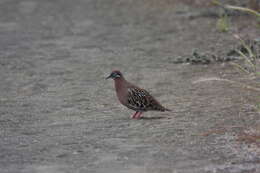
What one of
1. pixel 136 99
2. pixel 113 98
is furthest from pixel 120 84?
pixel 113 98

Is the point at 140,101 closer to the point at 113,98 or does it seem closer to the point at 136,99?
the point at 136,99

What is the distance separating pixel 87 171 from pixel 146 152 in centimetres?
82

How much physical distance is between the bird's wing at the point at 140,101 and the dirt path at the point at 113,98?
19 cm

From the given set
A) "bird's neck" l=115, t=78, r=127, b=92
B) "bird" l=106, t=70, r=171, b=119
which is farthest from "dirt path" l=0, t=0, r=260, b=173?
"bird's neck" l=115, t=78, r=127, b=92

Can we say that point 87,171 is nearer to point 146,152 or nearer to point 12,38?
point 146,152

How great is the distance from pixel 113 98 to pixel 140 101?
150cm

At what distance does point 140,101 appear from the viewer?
9.01 metres

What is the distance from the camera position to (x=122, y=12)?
18.3m

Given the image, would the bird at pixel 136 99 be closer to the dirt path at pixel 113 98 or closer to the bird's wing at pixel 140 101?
the bird's wing at pixel 140 101

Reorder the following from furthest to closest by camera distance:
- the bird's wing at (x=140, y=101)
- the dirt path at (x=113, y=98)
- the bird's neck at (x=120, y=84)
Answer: the bird's neck at (x=120, y=84)
the bird's wing at (x=140, y=101)
the dirt path at (x=113, y=98)

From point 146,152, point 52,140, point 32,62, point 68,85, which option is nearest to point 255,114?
point 146,152

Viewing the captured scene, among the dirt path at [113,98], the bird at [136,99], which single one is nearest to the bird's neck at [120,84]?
the bird at [136,99]

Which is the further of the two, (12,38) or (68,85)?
(12,38)

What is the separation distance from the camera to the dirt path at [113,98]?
7355 mm
